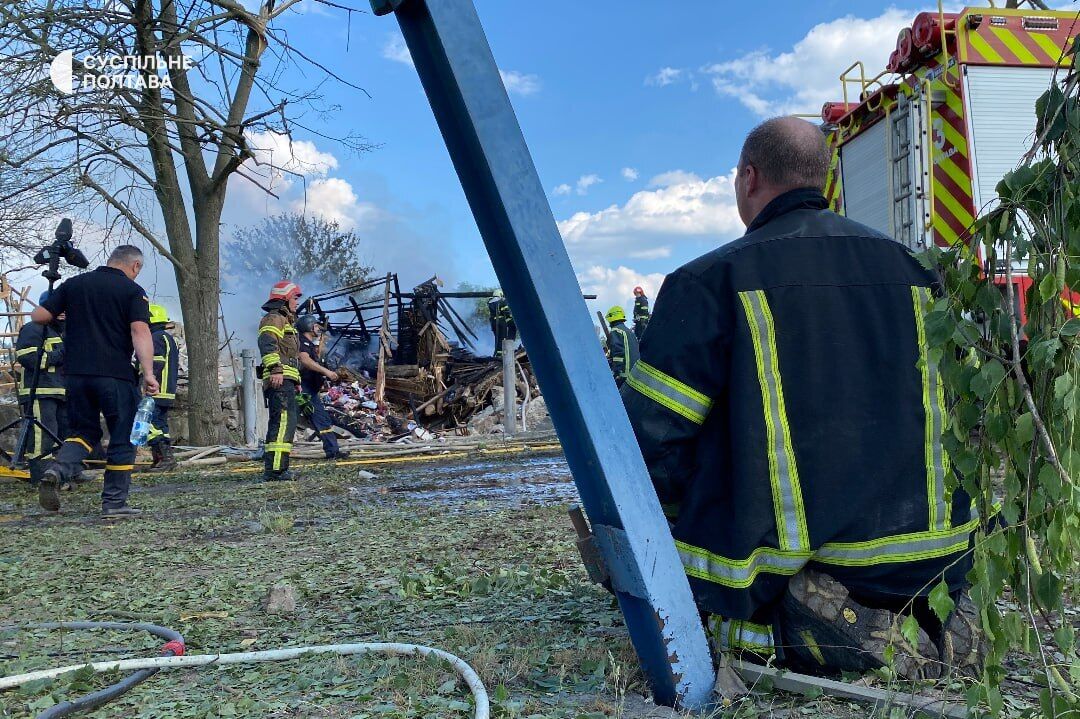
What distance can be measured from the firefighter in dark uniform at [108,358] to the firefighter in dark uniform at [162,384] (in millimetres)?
3888

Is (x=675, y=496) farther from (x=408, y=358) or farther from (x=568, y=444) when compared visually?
(x=408, y=358)

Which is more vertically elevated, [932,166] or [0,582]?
[932,166]

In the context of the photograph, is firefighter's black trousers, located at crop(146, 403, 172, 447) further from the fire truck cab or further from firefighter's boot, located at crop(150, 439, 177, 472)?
the fire truck cab

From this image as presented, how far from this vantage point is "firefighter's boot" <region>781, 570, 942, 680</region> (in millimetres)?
2303

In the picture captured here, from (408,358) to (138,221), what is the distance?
7384mm

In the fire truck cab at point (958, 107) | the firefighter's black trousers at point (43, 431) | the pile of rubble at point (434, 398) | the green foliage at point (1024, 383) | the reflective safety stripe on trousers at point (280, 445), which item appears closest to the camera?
the green foliage at point (1024, 383)

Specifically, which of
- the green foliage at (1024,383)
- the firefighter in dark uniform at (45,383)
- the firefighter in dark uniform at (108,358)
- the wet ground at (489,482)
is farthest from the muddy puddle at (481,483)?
the green foliage at (1024,383)

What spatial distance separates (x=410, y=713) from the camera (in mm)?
2238

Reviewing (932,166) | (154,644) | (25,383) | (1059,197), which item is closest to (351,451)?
(25,383)

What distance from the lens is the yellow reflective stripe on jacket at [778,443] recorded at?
7.39 ft

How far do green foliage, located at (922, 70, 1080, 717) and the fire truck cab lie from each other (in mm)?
5746

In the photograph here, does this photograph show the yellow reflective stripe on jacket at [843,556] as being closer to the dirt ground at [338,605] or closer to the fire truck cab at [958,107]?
the dirt ground at [338,605]

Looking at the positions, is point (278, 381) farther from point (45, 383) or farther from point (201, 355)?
point (201, 355)

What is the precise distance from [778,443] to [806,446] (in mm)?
77
